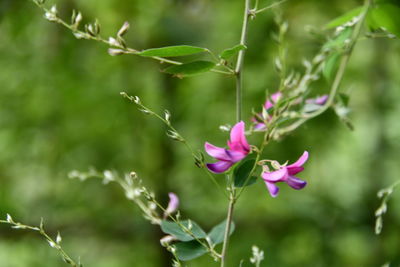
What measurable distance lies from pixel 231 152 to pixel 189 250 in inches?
5.1

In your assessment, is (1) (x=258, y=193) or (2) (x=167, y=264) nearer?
(2) (x=167, y=264)

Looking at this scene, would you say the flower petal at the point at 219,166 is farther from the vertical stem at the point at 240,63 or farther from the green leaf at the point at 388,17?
the green leaf at the point at 388,17

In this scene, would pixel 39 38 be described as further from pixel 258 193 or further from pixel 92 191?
pixel 258 193

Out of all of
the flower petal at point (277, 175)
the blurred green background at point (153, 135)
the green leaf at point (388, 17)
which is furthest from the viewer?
the blurred green background at point (153, 135)

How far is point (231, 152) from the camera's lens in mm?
453

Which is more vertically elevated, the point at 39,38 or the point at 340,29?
the point at 340,29

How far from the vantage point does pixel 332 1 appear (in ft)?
5.25

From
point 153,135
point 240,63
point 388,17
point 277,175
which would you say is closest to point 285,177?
point 277,175

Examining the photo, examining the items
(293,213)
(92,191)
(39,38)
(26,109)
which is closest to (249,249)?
(293,213)

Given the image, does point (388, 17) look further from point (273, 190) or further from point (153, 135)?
point (153, 135)

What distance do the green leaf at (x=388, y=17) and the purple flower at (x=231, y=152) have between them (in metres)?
0.23

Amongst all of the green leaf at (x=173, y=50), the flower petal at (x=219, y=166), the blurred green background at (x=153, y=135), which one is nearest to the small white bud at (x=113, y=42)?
the green leaf at (x=173, y=50)

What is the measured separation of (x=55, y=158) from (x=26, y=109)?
174mm

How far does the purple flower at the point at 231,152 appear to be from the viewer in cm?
45
